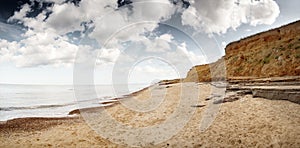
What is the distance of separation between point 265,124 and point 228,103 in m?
4.24

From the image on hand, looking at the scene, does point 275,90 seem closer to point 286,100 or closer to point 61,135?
point 286,100

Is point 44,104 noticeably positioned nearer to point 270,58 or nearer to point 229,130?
point 270,58

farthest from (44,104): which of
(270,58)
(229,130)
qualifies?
(229,130)

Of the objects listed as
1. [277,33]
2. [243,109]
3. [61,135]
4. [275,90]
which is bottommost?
[61,135]

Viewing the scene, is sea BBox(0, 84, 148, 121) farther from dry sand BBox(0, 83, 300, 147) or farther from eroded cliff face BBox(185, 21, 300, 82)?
eroded cliff face BBox(185, 21, 300, 82)

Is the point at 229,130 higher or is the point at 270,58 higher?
the point at 270,58

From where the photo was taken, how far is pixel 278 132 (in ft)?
31.6

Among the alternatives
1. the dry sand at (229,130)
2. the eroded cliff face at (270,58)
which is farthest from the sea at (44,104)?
the eroded cliff face at (270,58)

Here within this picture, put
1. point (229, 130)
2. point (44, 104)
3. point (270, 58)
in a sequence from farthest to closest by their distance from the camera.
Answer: point (44, 104) < point (270, 58) < point (229, 130)

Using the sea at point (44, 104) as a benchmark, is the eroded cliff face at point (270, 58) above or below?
above

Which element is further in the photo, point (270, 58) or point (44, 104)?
point (44, 104)

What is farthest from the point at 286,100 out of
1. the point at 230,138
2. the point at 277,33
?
the point at 277,33

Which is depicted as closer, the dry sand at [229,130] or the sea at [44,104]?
the dry sand at [229,130]

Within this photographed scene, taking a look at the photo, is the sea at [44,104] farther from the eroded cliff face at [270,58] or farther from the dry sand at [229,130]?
the eroded cliff face at [270,58]
